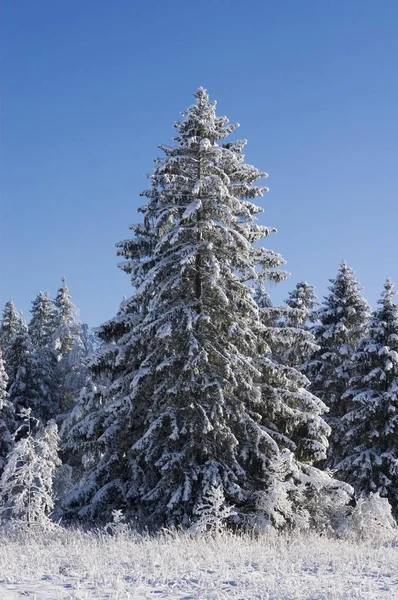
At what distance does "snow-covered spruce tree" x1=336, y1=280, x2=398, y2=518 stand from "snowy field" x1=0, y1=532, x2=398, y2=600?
1080cm

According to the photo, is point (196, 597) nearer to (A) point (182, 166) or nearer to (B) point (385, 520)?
(B) point (385, 520)

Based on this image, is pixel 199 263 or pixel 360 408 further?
pixel 360 408

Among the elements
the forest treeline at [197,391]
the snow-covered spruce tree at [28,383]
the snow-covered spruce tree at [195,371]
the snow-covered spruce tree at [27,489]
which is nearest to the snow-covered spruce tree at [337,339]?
the forest treeline at [197,391]

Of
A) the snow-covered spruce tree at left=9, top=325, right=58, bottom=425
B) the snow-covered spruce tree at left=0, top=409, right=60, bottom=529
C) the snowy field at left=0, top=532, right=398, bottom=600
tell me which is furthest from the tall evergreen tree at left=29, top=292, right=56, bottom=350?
the snowy field at left=0, top=532, right=398, bottom=600

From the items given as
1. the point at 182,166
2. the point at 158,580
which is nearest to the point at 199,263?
the point at 182,166

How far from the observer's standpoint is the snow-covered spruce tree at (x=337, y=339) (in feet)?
87.4

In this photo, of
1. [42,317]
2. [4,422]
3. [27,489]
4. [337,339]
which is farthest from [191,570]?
[42,317]

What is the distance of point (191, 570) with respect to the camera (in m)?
9.30

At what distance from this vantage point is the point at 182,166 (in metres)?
17.9

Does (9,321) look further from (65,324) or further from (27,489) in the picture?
(27,489)

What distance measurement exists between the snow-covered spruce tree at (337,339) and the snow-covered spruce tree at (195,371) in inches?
390

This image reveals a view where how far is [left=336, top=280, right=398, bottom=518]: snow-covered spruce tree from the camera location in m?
22.9

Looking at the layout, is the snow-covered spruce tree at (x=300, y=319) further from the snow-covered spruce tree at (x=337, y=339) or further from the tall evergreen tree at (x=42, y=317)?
the tall evergreen tree at (x=42, y=317)

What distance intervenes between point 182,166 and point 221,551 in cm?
1164
